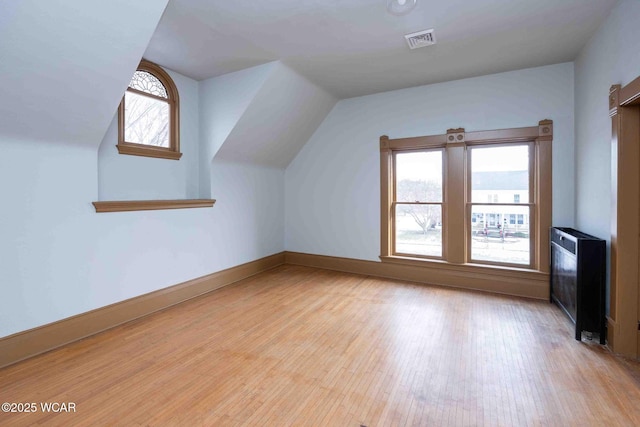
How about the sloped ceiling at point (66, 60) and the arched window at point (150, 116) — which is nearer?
the sloped ceiling at point (66, 60)

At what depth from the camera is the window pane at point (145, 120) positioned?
11.8 ft

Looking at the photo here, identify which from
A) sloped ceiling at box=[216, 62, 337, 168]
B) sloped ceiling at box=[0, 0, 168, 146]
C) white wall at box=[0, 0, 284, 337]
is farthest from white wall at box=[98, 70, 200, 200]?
sloped ceiling at box=[0, 0, 168, 146]

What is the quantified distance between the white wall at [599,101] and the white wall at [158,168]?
458 centimetres

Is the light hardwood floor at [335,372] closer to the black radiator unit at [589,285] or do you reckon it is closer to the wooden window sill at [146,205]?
the black radiator unit at [589,285]

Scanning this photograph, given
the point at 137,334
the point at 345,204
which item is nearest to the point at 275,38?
the point at 345,204

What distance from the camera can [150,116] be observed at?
3.83 metres

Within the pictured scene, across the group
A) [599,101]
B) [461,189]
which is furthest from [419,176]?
[599,101]

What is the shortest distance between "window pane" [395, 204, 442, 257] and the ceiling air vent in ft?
7.50

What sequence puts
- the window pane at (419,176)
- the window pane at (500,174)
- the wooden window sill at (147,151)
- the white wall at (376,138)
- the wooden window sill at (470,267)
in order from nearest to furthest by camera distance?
the wooden window sill at (147,151) → the white wall at (376,138) → the wooden window sill at (470,267) → the window pane at (500,174) → the window pane at (419,176)

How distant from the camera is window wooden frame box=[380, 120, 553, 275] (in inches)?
154

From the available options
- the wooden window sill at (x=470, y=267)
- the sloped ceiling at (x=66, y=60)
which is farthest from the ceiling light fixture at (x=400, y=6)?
the wooden window sill at (x=470, y=267)

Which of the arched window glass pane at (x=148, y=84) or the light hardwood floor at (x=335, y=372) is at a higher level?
the arched window glass pane at (x=148, y=84)

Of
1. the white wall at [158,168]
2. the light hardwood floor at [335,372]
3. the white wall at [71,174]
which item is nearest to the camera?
the light hardwood floor at [335,372]

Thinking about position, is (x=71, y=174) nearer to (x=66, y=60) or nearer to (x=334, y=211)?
(x=66, y=60)
